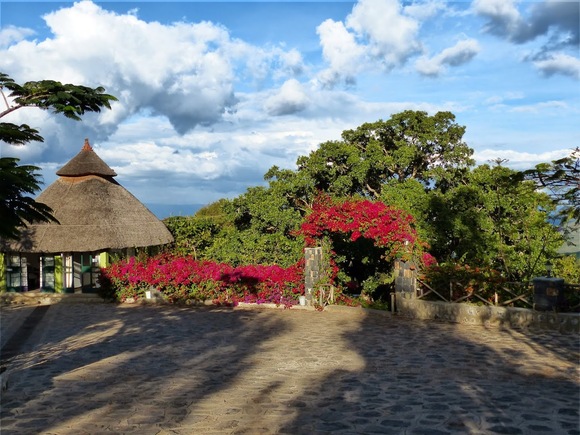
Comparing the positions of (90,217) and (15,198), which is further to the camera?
(90,217)

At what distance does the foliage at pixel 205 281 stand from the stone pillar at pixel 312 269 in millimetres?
574

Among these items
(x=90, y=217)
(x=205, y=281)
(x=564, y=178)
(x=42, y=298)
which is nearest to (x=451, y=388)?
(x=564, y=178)

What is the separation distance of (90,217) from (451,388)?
57.7 ft

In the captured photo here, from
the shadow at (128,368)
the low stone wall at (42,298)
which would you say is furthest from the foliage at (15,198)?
the low stone wall at (42,298)

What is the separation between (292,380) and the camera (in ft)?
30.3

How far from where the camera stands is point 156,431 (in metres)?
6.88

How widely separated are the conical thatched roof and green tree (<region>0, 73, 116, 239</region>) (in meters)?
7.58

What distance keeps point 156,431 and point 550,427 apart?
5006 millimetres

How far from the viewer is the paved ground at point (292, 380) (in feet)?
23.3

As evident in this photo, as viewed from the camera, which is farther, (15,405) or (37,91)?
(37,91)

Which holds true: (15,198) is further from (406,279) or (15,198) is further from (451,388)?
(406,279)

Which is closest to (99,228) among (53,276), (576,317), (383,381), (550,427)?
(53,276)

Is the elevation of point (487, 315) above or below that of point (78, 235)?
below

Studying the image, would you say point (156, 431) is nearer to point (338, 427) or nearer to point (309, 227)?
point (338, 427)
